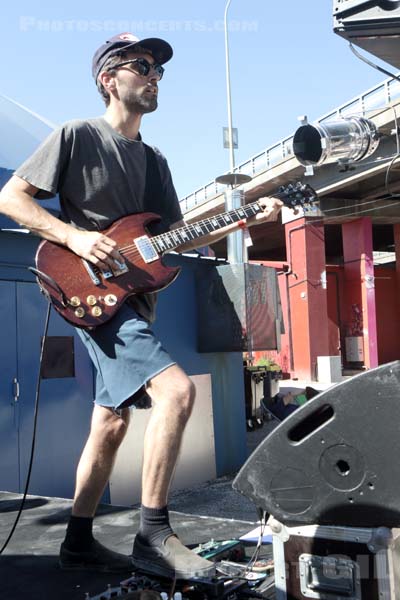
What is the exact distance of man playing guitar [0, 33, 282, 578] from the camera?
2.10 m

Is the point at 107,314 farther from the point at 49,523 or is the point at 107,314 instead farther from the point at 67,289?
the point at 49,523

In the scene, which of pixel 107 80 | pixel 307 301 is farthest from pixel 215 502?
pixel 307 301

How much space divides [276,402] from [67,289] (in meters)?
6.40

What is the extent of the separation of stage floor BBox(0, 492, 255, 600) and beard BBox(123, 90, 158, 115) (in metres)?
1.91

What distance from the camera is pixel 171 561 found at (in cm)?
201

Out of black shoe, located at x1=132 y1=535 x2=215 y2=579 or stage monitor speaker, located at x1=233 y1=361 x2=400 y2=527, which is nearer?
stage monitor speaker, located at x1=233 y1=361 x2=400 y2=527

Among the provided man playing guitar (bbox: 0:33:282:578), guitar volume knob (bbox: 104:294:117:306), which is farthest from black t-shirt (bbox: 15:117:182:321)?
guitar volume knob (bbox: 104:294:117:306)

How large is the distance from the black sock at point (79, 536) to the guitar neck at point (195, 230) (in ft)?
3.77

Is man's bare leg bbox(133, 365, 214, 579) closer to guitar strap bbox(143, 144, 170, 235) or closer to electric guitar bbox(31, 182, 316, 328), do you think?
electric guitar bbox(31, 182, 316, 328)

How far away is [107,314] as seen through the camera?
2.32m

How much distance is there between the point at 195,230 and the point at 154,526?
1324 mm

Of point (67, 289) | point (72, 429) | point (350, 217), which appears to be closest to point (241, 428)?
point (72, 429)

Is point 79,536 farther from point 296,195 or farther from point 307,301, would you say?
point 307,301

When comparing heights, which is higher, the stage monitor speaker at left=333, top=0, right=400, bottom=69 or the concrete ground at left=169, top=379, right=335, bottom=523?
the stage monitor speaker at left=333, top=0, right=400, bottom=69
